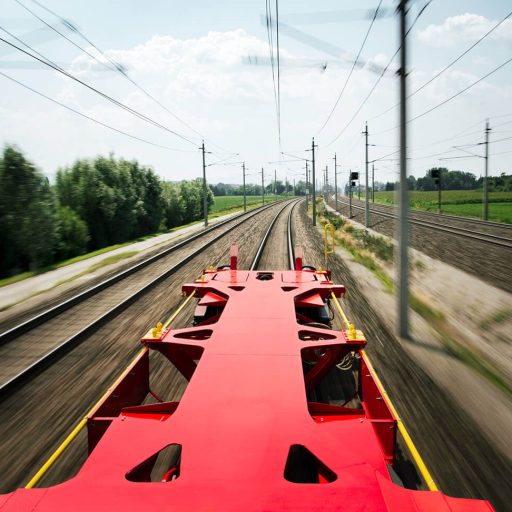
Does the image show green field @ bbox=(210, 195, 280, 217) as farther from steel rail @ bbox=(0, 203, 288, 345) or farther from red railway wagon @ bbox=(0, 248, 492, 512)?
red railway wagon @ bbox=(0, 248, 492, 512)

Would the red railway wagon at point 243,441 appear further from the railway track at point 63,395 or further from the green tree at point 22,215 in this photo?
the green tree at point 22,215

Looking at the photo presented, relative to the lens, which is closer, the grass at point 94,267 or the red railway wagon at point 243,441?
the red railway wagon at point 243,441

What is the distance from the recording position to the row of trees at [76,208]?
16369 mm

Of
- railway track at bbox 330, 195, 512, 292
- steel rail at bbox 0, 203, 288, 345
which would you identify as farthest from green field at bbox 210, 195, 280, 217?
steel rail at bbox 0, 203, 288, 345

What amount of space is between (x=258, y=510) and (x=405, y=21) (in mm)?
8540

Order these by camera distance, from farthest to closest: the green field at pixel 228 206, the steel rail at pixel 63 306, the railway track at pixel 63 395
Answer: the green field at pixel 228 206 → the steel rail at pixel 63 306 → the railway track at pixel 63 395

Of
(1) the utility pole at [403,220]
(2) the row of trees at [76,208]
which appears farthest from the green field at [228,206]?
(1) the utility pole at [403,220]

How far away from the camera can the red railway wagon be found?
1909 mm

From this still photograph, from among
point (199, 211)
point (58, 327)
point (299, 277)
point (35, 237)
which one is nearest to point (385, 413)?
point (299, 277)

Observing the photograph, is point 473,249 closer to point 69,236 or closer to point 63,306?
point 63,306

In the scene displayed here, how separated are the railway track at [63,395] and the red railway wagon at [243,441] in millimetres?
1256

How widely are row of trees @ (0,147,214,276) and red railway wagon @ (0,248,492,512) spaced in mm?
15753

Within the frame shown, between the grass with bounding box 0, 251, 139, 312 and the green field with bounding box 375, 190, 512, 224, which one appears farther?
the green field with bounding box 375, 190, 512, 224

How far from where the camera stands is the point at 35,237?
1691 cm
